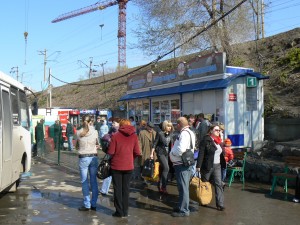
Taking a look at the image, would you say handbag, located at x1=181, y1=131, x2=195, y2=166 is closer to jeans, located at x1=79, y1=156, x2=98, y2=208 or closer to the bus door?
jeans, located at x1=79, y1=156, x2=98, y2=208

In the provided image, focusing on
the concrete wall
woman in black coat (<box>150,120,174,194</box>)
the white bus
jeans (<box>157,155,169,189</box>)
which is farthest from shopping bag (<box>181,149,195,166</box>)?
the concrete wall

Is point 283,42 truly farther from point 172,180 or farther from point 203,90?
point 172,180


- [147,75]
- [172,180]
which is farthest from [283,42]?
[172,180]

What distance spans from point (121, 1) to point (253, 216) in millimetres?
73376

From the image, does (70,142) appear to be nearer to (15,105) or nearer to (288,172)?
(15,105)

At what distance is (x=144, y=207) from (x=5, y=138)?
118 inches

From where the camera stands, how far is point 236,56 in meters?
22.2

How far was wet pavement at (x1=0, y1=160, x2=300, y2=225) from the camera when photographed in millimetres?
6938

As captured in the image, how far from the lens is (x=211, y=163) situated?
24.7 feet

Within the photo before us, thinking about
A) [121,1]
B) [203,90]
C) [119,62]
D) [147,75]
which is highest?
[121,1]

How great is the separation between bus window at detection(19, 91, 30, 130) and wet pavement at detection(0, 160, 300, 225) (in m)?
1.64

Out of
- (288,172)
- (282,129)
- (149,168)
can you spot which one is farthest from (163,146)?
(282,129)

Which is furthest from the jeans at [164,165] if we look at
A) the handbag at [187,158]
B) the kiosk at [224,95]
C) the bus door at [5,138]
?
the kiosk at [224,95]

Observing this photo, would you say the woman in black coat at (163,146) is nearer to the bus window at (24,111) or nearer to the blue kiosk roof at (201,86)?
the bus window at (24,111)
